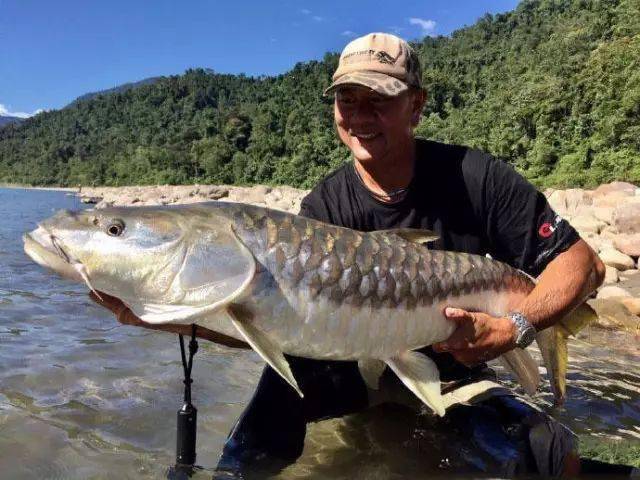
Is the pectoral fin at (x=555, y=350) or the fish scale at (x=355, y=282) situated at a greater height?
the fish scale at (x=355, y=282)

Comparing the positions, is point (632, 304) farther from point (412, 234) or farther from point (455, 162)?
point (412, 234)

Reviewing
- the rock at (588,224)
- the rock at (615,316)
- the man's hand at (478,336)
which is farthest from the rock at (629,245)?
the man's hand at (478,336)

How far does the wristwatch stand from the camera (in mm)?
3037

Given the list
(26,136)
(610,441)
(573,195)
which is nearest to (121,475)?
(610,441)

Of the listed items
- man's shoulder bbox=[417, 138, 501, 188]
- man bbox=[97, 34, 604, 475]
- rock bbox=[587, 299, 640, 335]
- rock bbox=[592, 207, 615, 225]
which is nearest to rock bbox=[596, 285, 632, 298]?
rock bbox=[587, 299, 640, 335]

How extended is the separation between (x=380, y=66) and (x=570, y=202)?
1682 cm

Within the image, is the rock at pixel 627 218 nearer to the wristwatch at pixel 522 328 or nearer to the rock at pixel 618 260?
the rock at pixel 618 260

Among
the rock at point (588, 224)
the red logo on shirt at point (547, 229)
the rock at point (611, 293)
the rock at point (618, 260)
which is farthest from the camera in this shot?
the rock at point (588, 224)

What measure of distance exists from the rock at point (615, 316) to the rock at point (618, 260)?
3.13 meters

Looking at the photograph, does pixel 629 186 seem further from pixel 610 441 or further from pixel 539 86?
pixel 539 86

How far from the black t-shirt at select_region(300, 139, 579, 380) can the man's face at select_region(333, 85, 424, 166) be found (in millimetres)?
224

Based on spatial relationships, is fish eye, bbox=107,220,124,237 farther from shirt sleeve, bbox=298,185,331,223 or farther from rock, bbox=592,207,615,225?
rock, bbox=592,207,615,225

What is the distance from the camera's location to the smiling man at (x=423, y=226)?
3207 millimetres

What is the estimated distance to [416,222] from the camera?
133 inches
